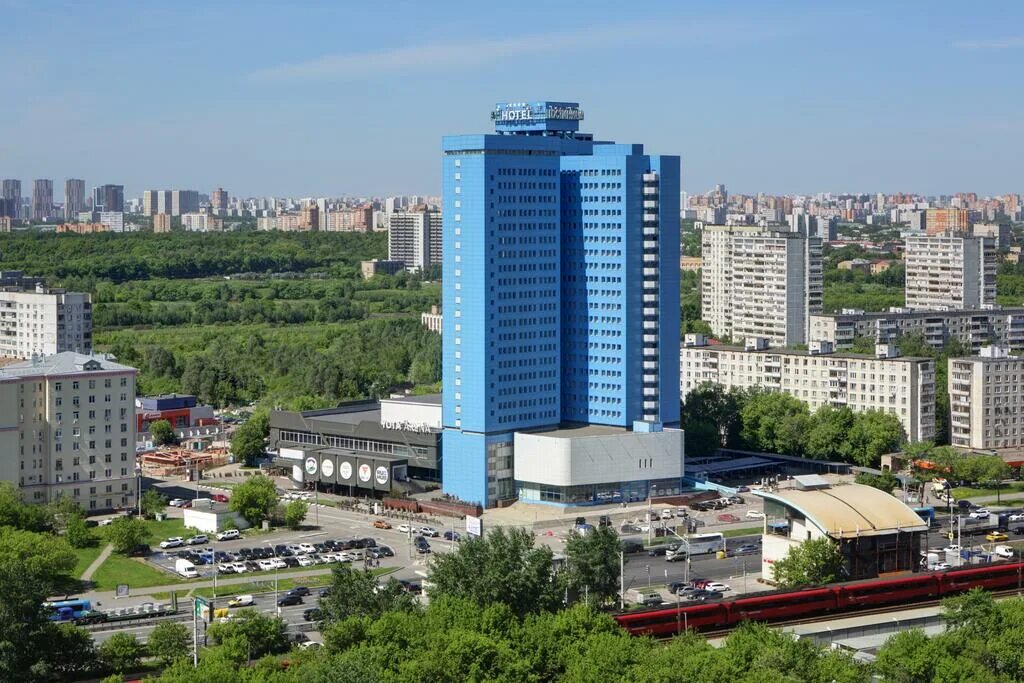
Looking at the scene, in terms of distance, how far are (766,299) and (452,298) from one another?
39572mm

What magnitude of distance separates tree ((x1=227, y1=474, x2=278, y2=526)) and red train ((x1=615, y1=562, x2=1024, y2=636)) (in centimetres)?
1978

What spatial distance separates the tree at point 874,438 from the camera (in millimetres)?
66312

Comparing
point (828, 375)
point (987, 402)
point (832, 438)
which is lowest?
point (832, 438)

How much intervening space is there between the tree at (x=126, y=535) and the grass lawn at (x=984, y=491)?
29.4 metres

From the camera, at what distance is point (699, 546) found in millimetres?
50969

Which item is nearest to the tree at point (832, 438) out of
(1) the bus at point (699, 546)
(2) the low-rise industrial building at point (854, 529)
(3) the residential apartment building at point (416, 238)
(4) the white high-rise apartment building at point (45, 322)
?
(1) the bus at point (699, 546)

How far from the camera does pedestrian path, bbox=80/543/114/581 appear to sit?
4816 cm

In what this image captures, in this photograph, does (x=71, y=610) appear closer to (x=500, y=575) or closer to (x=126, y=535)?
(x=126, y=535)

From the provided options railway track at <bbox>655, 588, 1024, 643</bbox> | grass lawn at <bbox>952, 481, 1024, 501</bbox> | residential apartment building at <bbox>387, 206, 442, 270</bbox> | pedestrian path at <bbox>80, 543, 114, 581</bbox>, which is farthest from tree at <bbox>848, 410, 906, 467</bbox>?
residential apartment building at <bbox>387, 206, 442, 270</bbox>

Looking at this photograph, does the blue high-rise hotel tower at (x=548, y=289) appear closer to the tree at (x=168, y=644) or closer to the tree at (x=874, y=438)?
the tree at (x=874, y=438)

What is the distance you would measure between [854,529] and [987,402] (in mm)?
27578

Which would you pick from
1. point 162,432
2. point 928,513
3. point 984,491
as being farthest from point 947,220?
point 928,513

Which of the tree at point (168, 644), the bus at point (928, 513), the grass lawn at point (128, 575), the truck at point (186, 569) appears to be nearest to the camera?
the tree at point (168, 644)

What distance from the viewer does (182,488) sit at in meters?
62.4
